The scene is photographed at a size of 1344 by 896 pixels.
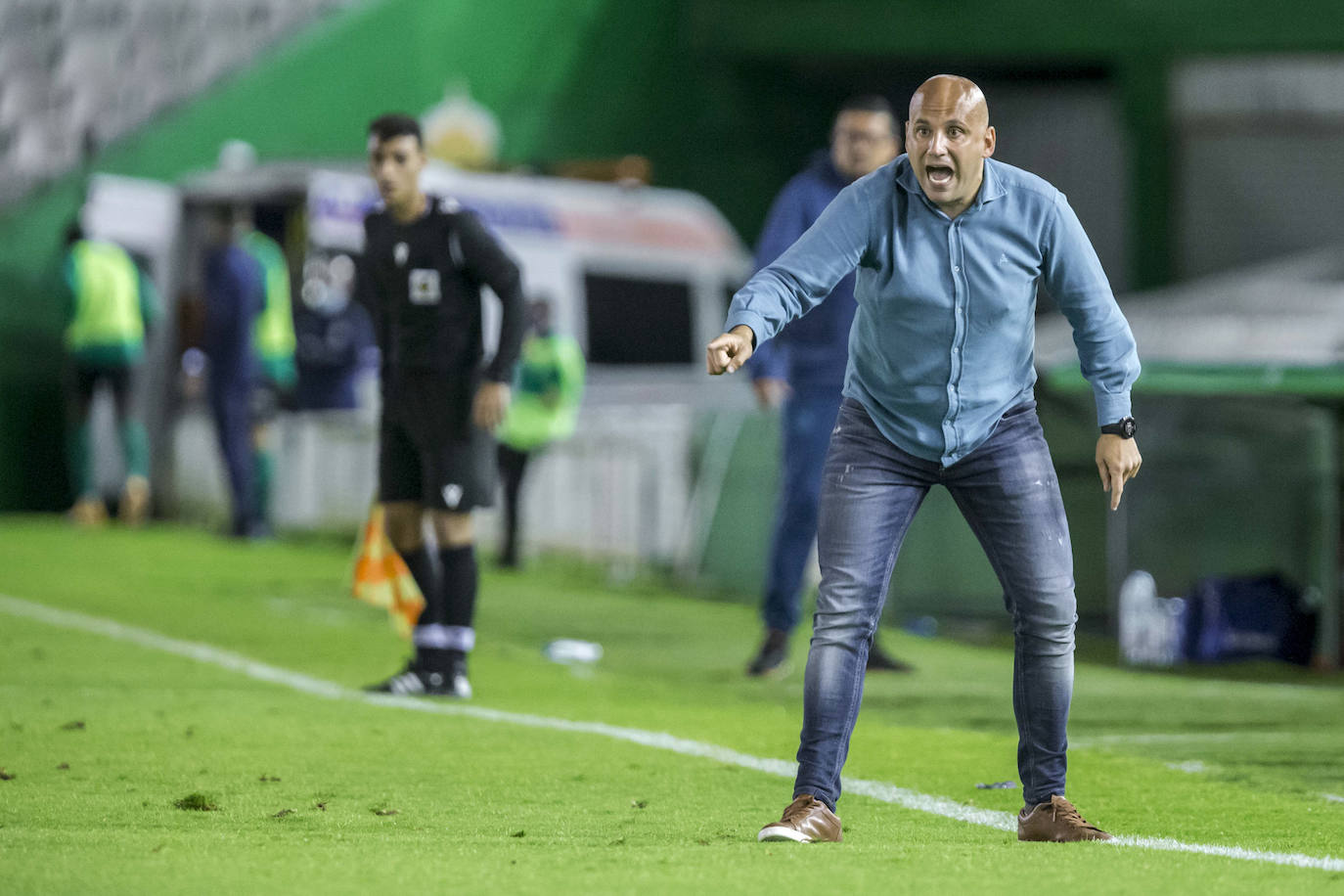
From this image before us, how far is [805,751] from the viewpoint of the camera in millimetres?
5062

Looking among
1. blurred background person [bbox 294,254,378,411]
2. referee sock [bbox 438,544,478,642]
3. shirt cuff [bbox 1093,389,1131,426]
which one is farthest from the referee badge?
blurred background person [bbox 294,254,378,411]

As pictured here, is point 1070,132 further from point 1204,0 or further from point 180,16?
point 180,16

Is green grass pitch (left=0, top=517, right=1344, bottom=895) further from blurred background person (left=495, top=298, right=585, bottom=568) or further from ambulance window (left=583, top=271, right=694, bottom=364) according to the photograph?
ambulance window (left=583, top=271, right=694, bottom=364)

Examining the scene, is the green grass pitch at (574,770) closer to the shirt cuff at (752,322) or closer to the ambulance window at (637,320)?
the shirt cuff at (752,322)

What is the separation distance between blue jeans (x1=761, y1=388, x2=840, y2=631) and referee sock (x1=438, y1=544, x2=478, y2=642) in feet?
4.69

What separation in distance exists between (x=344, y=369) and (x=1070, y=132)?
13014 millimetres

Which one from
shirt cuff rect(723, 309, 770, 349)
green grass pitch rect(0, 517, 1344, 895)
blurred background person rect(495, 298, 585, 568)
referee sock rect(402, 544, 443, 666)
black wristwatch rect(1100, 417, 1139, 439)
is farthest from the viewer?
blurred background person rect(495, 298, 585, 568)

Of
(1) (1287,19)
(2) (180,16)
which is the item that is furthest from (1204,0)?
(2) (180,16)

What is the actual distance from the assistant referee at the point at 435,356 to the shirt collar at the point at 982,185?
9.77 feet

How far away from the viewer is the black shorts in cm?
786

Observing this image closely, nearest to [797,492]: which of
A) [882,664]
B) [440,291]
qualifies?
[882,664]

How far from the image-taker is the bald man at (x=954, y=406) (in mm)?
5023

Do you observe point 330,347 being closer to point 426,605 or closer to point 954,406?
point 426,605

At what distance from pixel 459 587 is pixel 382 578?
2.45ft
